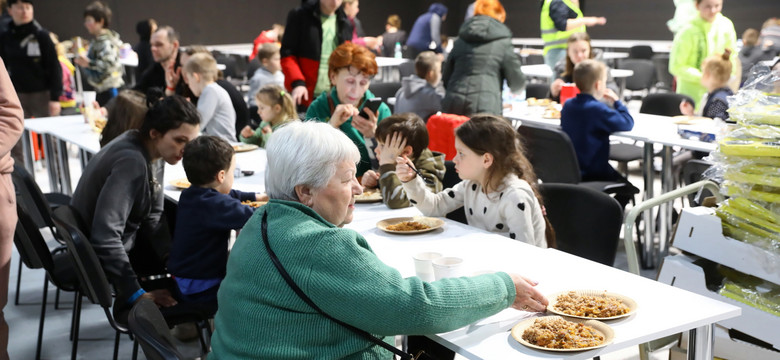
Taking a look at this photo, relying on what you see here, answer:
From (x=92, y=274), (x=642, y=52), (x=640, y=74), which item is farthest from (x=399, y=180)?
(x=642, y=52)

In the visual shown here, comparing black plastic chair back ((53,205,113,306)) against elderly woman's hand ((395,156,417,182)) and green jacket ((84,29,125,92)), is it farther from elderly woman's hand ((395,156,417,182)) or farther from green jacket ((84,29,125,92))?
green jacket ((84,29,125,92))

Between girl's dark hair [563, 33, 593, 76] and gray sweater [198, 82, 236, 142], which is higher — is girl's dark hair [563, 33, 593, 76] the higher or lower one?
the higher one

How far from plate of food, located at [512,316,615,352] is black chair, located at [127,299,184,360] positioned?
70cm

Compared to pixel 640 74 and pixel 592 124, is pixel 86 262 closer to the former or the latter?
pixel 592 124

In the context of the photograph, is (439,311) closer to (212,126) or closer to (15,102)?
(15,102)

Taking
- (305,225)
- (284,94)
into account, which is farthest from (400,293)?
(284,94)

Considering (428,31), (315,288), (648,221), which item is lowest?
(648,221)

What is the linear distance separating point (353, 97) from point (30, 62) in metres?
3.58

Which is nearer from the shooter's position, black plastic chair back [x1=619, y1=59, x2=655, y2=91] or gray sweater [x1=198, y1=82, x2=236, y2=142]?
gray sweater [x1=198, y1=82, x2=236, y2=142]

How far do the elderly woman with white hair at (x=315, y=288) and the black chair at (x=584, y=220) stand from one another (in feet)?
3.03

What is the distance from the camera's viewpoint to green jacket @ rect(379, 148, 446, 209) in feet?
9.04

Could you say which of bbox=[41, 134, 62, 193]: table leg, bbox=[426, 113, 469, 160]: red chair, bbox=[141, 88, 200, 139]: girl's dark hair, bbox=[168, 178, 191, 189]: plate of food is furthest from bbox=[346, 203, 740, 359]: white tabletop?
bbox=[41, 134, 62, 193]: table leg

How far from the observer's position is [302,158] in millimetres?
1592

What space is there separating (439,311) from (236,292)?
1.37ft
